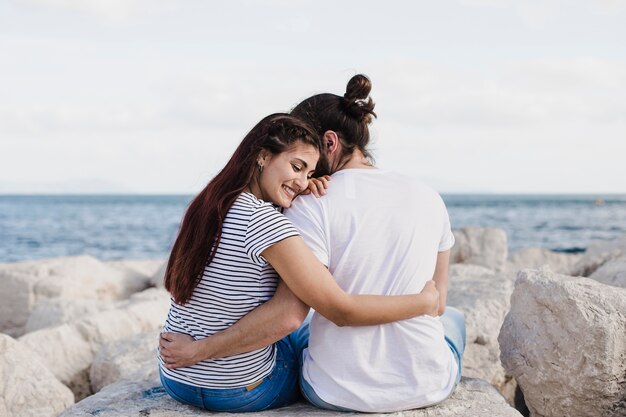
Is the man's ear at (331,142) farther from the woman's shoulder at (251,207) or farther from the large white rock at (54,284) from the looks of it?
the large white rock at (54,284)

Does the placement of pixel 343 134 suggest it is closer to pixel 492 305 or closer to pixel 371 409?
pixel 371 409

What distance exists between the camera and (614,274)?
552cm

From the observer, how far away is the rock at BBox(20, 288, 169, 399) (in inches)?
225

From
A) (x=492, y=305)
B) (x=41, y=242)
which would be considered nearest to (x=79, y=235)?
(x=41, y=242)

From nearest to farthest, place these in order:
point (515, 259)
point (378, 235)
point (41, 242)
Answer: point (378, 235), point (515, 259), point (41, 242)

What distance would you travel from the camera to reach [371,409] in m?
3.08

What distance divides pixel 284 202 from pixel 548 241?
27759 millimetres

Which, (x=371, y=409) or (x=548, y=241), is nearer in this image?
(x=371, y=409)

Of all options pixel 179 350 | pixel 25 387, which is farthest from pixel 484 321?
pixel 25 387

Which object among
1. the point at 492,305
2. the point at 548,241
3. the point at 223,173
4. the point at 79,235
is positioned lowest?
the point at 79,235

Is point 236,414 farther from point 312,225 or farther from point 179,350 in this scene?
point 312,225

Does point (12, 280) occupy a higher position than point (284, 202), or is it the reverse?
point (284, 202)

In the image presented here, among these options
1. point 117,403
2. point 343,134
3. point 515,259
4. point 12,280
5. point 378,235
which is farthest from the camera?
point 515,259

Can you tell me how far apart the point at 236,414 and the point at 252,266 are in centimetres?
77
